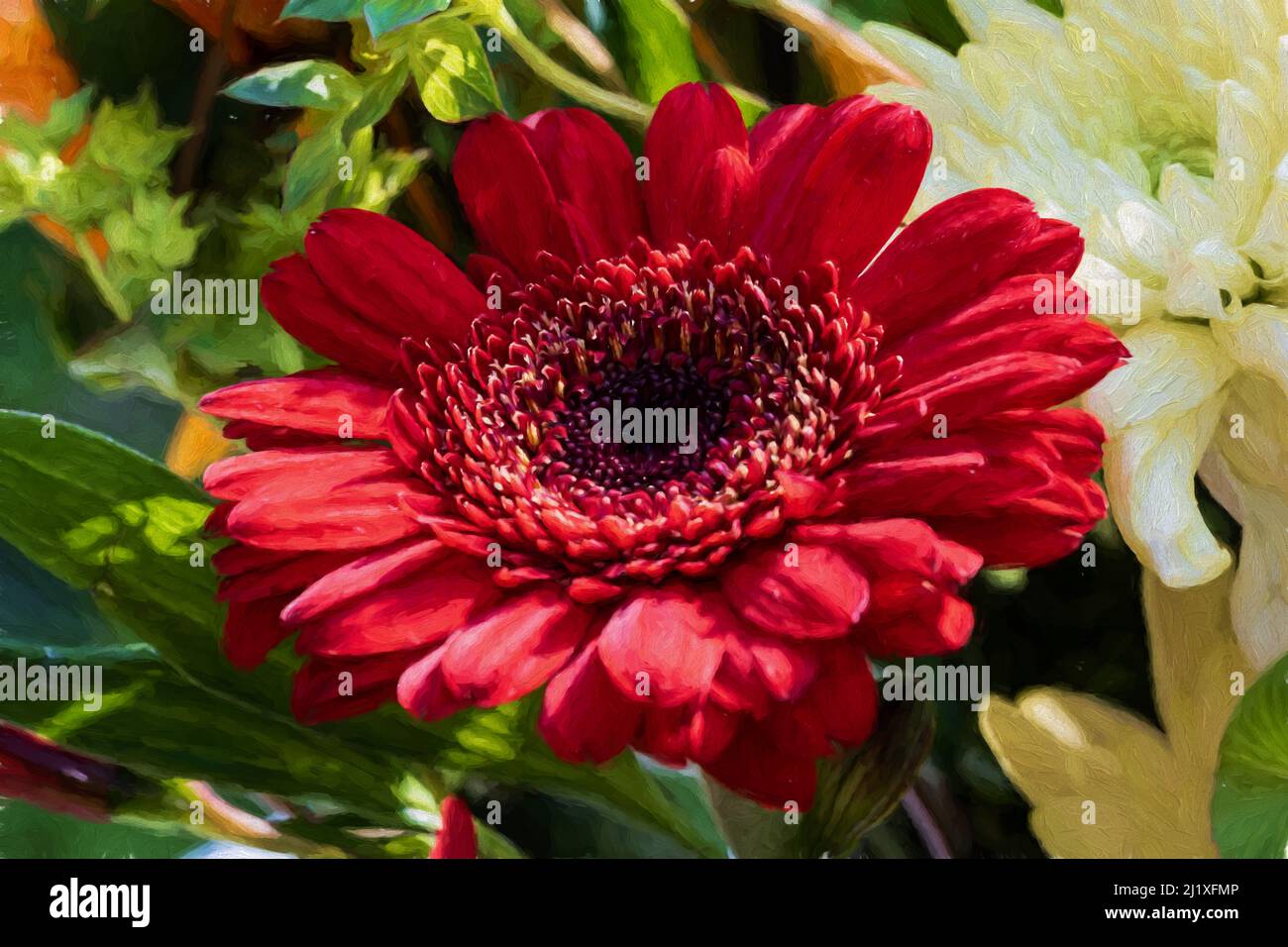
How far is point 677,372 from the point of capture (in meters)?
0.36

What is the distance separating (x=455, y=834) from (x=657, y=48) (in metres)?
0.24

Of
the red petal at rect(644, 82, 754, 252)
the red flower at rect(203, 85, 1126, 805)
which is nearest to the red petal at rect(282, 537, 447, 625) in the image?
the red flower at rect(203, 85, 1126, 805)

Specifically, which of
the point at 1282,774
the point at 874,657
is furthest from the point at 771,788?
the point at 1282,774

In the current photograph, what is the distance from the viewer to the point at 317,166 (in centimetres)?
38

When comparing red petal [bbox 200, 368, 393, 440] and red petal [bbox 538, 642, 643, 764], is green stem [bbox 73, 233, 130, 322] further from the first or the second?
red petal [bbox 538, 642, 643, 764]

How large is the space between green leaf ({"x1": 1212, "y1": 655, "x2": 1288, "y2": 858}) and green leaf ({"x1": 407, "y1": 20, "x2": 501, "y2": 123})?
28 centimetres

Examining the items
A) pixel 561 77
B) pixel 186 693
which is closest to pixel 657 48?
pixel 561 77

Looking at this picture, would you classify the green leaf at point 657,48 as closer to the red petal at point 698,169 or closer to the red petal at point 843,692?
the red petal at point 698,169

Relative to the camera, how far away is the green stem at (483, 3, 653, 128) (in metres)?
0.38

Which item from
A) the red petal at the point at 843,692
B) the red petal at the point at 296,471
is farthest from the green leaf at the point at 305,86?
the red petal at the point at 843,692

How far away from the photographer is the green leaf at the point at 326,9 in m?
0.37
